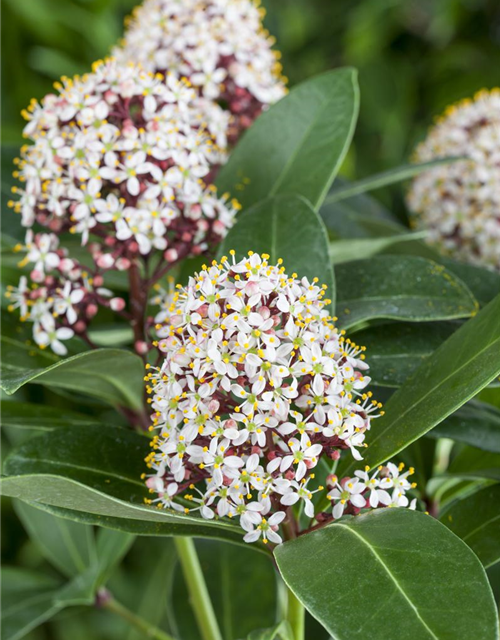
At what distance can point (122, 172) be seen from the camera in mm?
948

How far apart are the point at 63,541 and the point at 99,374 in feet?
2.21

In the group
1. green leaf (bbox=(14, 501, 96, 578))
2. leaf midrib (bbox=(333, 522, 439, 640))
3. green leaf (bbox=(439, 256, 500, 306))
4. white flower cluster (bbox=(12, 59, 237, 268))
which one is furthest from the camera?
green leaf (bbox=(14, 501, 96, 578))

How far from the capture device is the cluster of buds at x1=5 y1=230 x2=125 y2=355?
976 millimetres

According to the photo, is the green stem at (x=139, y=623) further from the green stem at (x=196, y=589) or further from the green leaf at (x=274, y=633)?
the green leaf at (x=274, y=633)

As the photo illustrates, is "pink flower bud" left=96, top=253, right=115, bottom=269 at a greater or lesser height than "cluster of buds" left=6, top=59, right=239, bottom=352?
lesser

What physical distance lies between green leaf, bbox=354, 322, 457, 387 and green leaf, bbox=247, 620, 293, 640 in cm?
26

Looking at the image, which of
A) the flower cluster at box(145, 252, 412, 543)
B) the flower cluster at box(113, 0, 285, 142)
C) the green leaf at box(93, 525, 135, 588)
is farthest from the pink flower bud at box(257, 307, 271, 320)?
the green leaf at box(93, 525, 135, 588)

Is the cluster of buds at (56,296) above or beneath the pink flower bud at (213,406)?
above

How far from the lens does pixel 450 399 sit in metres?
0.75

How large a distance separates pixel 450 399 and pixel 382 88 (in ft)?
6.02

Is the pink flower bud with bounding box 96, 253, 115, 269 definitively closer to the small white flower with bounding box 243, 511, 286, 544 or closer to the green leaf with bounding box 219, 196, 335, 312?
the green leaf with bounding box 219, 196, 335, 312

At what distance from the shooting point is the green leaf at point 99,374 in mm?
843

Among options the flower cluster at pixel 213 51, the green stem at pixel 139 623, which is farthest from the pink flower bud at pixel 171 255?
the green stem at pixel 139 623

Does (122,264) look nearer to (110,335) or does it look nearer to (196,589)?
(110,335)
